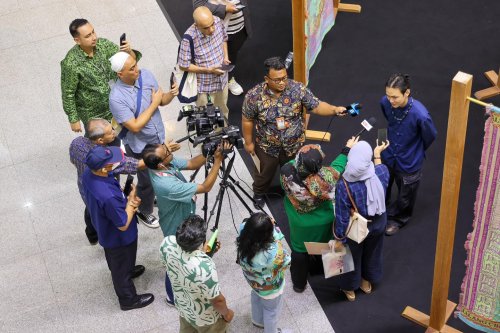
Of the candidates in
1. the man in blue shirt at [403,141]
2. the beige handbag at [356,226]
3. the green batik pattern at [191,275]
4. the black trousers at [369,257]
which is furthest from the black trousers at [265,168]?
the green batik pattern at [191,275]

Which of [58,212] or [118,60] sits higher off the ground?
[118,60]

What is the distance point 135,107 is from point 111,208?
105 centimetres

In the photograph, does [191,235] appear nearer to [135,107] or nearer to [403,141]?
[135,107]

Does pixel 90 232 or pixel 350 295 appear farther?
pixel 90 232

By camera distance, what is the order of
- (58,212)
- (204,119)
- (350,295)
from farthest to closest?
(58,212) < (350,295) < (204,119)

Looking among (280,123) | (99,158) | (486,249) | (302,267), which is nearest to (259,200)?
(280,123)

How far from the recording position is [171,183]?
188 inches

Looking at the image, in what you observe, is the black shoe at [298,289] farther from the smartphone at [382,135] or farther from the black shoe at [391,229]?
the smartphone at [382,135]

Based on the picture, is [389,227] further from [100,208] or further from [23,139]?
[23,139]

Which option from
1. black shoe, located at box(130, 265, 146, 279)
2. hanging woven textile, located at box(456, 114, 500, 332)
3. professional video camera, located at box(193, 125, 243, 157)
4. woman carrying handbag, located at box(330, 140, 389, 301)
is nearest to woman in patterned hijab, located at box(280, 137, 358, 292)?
woman carrying handbag, located at box(330, 140, 389, 301)

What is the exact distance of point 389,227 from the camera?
5.85m

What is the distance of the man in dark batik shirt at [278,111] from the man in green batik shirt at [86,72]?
108 cm

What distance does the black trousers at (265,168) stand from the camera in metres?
5.88

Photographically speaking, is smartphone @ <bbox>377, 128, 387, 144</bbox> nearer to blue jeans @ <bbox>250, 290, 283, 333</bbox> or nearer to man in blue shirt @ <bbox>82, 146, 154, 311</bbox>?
blue jeans @ <bbox>250, 290, 283, 333</bbox>
